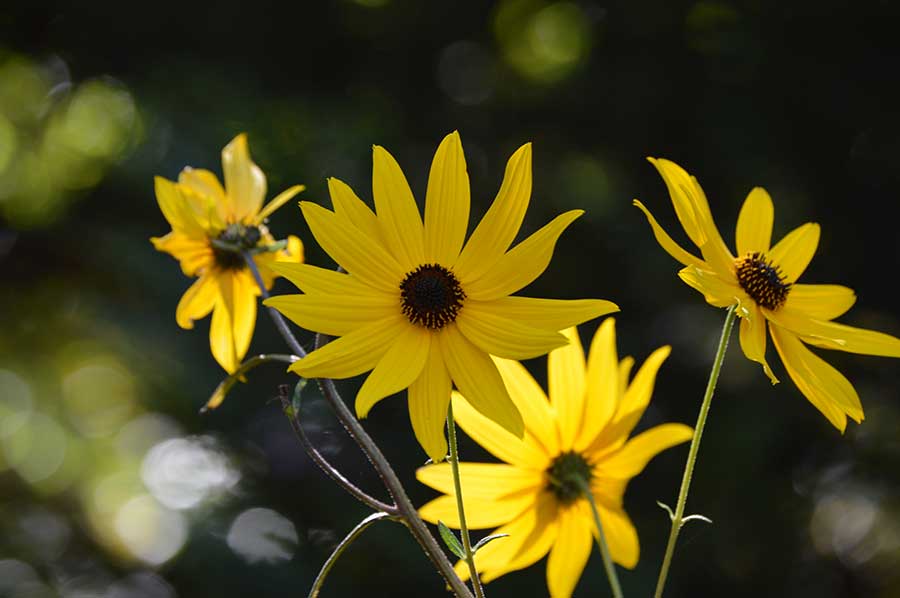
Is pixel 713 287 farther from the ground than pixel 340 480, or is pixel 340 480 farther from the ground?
pixel 713 287

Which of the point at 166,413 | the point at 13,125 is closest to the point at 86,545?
the point at 166,413

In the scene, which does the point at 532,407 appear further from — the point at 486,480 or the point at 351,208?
the point at 351,208

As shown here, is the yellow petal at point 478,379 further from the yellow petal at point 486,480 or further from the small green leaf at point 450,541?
the yellow petal at point 486,480

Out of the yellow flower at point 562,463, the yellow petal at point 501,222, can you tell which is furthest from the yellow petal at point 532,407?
the yellow petal at point 501,222

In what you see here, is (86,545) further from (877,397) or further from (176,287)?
(877,397)

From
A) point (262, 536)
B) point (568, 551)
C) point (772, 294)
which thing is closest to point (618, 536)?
point (568, 551)

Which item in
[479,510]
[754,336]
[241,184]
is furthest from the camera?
[241,184]

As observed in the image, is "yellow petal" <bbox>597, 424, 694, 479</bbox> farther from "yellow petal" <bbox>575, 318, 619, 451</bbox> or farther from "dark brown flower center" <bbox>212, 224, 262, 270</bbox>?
"dark brown flower center" <bbox>212, 224, 262, 270</bbox>
